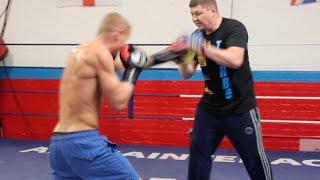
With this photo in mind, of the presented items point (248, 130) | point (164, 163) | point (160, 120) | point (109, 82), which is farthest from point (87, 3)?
point (109, 82)

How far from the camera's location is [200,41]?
244 cm

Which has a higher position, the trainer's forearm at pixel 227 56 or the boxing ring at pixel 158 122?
the trainer's forearm at pixel 227 56

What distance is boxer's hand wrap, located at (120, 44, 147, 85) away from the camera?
2207mm

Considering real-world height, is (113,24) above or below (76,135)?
above

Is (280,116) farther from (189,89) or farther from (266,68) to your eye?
(189,89)

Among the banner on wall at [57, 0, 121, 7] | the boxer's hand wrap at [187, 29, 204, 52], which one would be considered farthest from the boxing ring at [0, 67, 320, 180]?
the boxer's hand wrap at [187, 29, 204, 52]

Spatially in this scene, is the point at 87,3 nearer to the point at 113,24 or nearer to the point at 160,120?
the point at 160,120

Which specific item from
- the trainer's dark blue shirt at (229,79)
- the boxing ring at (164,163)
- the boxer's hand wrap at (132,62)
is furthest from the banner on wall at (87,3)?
the boxer's hand wrap at (132,62)

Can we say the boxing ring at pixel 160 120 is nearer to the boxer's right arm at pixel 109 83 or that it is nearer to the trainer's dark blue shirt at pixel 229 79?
the trainer's dark blue shirt at pixel 229 79

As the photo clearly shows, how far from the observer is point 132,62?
2.27m

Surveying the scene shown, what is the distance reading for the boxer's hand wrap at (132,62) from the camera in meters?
2.21

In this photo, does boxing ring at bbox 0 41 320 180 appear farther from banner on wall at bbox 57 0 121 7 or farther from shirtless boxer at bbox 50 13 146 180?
shirtless boxer at bbox 50 13 146 180

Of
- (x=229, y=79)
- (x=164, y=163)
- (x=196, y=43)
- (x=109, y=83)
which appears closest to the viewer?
(x=109, y=83)

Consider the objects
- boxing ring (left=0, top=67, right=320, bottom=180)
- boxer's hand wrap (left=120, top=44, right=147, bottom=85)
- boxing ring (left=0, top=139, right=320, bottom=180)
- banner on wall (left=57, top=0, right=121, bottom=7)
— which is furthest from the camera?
banner on wall (left=57, top=0, right=121, bottom=7)
